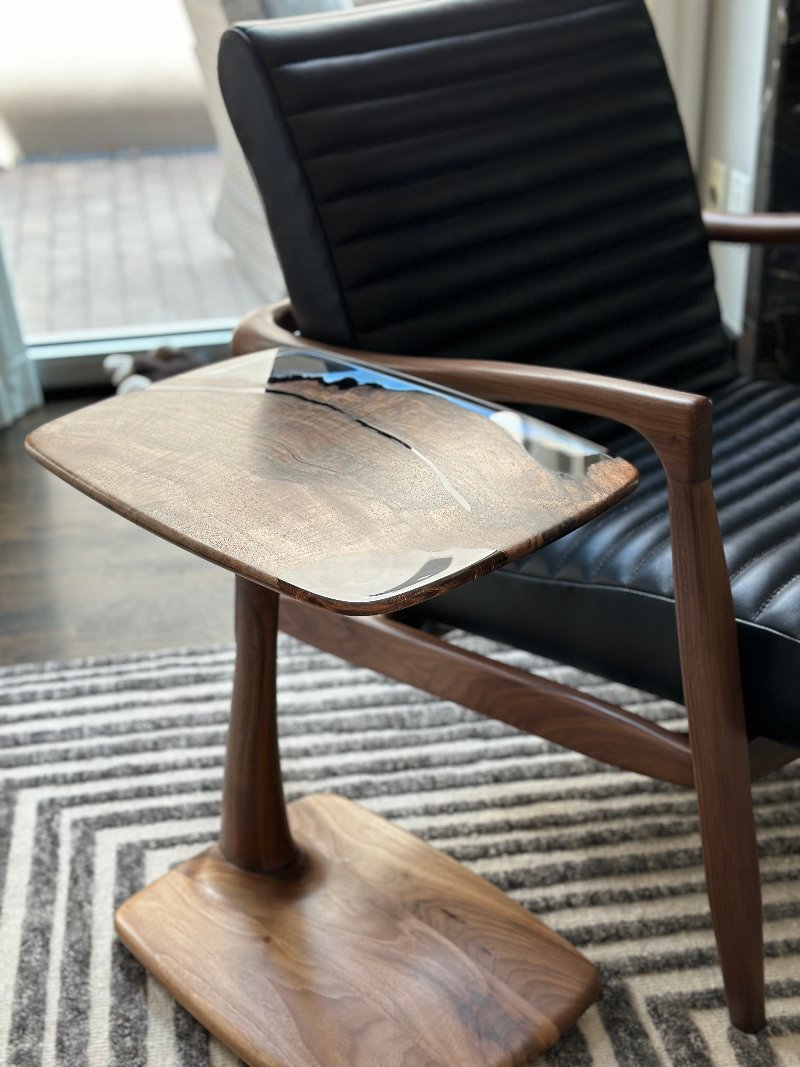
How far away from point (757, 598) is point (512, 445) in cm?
24

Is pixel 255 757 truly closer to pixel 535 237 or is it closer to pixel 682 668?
pixel 682 668

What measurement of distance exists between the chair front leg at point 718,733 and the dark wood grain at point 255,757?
37 cm

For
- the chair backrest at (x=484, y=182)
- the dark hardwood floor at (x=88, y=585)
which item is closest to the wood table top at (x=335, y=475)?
the chair backrest at (x=484, y=182)

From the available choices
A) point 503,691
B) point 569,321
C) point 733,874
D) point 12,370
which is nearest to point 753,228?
point 569,321

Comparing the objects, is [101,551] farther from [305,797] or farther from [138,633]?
[305,797]

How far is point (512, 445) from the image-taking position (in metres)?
0.88

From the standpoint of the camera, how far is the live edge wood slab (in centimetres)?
77

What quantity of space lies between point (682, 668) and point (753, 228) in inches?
26.7

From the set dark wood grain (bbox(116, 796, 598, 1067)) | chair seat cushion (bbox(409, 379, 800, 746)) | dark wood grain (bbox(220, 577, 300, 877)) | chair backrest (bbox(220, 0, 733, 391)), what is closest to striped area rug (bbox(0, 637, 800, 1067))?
dark wood grain (bbox(116, 796, 598, 1067))

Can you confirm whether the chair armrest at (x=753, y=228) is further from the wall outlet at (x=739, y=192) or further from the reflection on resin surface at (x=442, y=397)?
the wall outlet at (x=739, y=192)

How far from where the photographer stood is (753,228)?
1386mm

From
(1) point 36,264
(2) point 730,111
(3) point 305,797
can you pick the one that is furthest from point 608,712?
(1) point 36,264

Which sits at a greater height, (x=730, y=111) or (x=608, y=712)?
(x=730, y=111)

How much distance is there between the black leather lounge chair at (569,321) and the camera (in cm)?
94
